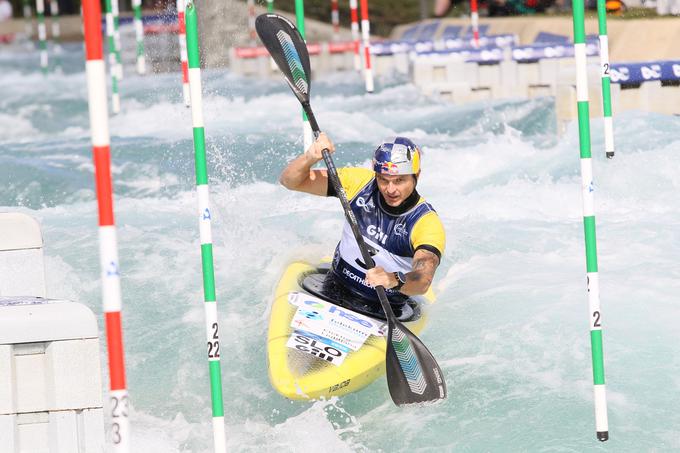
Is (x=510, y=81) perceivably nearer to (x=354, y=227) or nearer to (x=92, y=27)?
(x=354, y=227)

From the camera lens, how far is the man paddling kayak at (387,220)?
5.04m

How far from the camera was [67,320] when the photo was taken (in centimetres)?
385

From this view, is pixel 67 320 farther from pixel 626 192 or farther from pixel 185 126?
pixel 185 126

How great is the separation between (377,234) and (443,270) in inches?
64.0

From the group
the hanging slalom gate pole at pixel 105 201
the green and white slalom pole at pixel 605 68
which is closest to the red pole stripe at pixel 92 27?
the hanging slalom gate pole at pixel 105 201

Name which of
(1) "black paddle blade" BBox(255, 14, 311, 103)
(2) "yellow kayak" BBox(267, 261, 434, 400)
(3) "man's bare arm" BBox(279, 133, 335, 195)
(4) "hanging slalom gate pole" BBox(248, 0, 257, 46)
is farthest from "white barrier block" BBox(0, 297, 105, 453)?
(4) "hanging slalom gate pole" BBox(248, 0, 257, 46)

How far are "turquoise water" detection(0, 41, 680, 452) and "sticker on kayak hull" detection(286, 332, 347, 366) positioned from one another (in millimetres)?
219

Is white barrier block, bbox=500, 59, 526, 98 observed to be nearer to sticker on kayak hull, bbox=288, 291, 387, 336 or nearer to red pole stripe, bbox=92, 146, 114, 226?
sticker on kayak hull, bbox=288, 291, 387, 336

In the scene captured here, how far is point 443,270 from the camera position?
6.95 metres

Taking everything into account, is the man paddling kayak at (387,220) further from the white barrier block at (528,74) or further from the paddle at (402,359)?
the white barrier block at (528,74)

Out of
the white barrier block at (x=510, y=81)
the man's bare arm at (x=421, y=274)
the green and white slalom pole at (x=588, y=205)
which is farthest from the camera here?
the white barrier block at (x=510, y=81)

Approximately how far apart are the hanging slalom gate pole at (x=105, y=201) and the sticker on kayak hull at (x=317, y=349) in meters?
1.77

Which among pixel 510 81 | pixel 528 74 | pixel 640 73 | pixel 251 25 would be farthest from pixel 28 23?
pixel 640 73

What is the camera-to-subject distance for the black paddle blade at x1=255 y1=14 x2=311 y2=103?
5516mm
